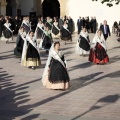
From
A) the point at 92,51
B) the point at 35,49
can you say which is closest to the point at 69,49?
the point at 92,51

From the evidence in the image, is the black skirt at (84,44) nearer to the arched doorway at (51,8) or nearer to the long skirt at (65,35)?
the long skirt at (65,35)

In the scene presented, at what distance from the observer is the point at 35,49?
1404 centimetres

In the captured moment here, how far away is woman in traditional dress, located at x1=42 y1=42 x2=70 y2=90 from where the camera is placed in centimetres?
1058

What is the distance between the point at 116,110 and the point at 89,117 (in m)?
0.84

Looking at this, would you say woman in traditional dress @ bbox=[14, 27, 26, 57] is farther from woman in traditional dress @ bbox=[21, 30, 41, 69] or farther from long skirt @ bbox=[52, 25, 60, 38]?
long skirt @ bbox=[52, 25, 60, 38]

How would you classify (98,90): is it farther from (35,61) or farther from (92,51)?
(92,51)

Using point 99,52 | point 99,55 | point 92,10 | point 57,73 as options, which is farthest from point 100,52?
point 92,10

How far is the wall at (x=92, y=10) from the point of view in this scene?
3272 cm

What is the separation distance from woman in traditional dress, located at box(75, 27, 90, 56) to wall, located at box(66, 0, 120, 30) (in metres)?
15.7

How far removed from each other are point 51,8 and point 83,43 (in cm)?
2052

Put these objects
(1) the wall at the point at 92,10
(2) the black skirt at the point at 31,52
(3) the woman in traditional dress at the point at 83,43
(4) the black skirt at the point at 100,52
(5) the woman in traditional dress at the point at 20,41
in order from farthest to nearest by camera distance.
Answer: (1) the wall at the point at 92,10, (3) the woman in traditional dress at the point at 83,43, (5) the woman in traditional dress at the point at 20,41, (4) the black skirt at the point at 100,52, (2) the black skirt at the point at 31,52

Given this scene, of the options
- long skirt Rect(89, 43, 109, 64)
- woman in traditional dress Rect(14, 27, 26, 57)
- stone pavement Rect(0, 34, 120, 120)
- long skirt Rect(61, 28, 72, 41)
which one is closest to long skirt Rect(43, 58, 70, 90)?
stone pavement Rect(0, 34, 120, 120)

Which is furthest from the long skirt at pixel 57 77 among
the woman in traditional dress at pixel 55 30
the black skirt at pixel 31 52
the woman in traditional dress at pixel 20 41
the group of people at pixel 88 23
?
the group of people at pixel 88 23

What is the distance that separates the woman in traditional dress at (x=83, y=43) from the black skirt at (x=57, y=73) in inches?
263
